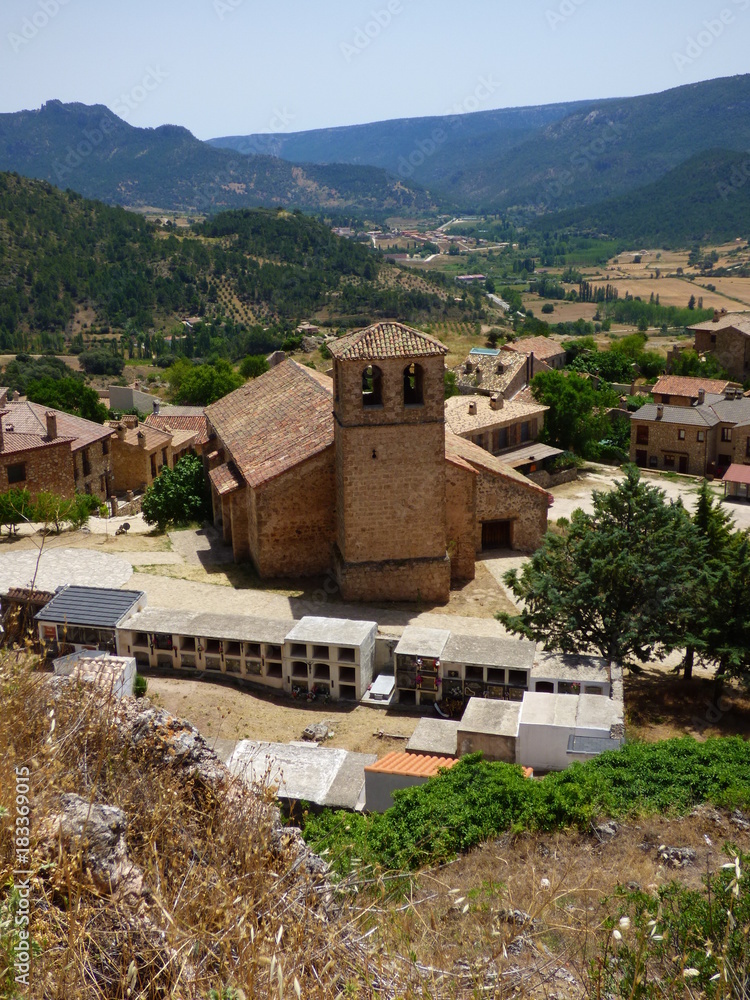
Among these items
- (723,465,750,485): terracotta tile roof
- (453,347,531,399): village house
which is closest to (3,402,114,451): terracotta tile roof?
(453,347,531,399): village house

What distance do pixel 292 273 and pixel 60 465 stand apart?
323ft

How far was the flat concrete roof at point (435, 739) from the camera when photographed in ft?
55.4

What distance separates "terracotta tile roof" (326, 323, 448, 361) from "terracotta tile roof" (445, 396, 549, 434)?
18186 millimetres

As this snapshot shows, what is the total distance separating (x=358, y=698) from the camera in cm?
2100

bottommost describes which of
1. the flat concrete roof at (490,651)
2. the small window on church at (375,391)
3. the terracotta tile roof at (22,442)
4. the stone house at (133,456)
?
the stone house at (133,456)

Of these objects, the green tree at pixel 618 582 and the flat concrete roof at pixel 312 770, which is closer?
the flat concrete roof at pixel 312 770

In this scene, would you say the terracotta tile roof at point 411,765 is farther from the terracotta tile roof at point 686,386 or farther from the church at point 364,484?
the terracotta tile roof at point 686,386

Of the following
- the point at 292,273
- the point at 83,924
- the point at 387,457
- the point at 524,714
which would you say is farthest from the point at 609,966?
the point at 292,273

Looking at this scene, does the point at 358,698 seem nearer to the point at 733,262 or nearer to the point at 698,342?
the point at 698,342

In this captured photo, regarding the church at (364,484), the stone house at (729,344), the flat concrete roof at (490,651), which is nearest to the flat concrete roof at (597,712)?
the flat concrete roof at (490,651)

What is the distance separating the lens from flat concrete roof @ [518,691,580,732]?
16.5 m

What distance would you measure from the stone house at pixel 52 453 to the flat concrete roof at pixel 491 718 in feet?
82.3

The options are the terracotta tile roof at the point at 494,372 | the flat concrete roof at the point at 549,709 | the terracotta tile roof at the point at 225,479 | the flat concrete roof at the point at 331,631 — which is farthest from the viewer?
the terracotta tile roof at the point at 494,372

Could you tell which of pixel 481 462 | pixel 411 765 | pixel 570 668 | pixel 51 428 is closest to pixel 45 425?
pixel 51 428
